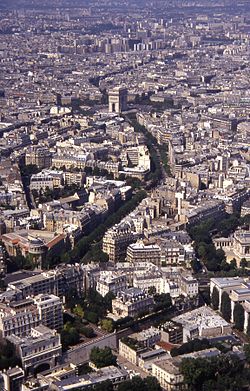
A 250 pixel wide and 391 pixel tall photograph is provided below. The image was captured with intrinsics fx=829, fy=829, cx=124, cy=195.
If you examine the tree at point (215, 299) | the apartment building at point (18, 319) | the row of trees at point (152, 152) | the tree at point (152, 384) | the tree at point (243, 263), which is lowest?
the row of trees at point (152, 152)

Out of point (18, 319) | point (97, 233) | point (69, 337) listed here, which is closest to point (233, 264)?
point (97, 233)

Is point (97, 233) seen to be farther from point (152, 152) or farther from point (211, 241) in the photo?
point (152, 152)

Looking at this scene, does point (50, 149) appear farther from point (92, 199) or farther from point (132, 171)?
point (92, 199)

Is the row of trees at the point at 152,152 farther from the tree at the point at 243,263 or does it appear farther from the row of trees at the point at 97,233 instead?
the tree at the point at 243,263

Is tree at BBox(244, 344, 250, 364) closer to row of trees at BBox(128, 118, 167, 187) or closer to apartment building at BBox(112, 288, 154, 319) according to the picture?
apartment building at BBox(112, 288, 154, 319)

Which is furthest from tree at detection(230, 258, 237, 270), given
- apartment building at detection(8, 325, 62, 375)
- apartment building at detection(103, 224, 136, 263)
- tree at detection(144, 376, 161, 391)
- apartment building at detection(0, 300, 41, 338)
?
tree at detection(144, 376, 161, 391)

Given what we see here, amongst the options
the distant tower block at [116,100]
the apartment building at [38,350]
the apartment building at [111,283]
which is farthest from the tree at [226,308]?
the distant tower block at [116,100]
